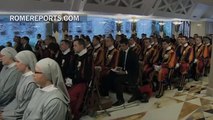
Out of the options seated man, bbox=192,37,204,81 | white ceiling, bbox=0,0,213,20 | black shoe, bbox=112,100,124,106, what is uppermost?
white ceiling, bbox=0,0,213,20

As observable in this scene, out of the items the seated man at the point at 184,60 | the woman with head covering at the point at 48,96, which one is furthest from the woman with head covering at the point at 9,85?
the seated man at the point at 184,60

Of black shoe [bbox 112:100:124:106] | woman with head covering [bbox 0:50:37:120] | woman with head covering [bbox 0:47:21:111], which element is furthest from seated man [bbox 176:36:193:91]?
woman with head covering [bbox 0:50:37:120]

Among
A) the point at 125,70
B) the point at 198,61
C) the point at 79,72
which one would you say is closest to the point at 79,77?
the point at 79,72

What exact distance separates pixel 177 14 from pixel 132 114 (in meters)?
13.7

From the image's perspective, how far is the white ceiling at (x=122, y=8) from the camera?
10.7 metres

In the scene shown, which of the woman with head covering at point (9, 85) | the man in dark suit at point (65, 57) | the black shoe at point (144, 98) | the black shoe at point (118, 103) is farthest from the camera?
the black shoe at point (144, 98)

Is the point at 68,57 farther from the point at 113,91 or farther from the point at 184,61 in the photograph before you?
the point at 184,61

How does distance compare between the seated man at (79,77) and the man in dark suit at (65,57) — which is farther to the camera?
the man in dark suit at (65,57)

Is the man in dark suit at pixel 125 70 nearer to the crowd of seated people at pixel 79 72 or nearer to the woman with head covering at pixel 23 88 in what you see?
the crowd of seated people at pixel 79 72

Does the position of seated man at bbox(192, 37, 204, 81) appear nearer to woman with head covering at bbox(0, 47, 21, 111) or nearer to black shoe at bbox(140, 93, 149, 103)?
black shoe at bbox(140, 93, 149, 103)

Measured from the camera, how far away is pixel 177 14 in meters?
18.5

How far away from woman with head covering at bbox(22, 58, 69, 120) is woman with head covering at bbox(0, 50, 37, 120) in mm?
480

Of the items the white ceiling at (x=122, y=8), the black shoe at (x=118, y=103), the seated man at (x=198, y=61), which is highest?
the white ceiling at (x=122, y=8)

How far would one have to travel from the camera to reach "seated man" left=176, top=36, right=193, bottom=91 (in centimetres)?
844
